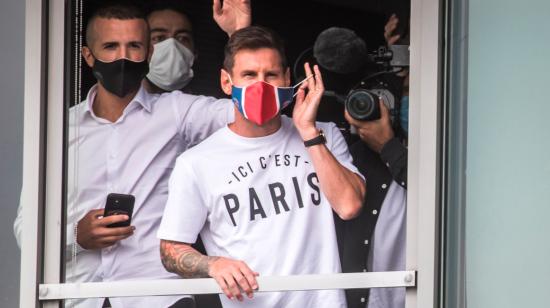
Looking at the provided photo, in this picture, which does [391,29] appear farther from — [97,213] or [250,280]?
[97,213]

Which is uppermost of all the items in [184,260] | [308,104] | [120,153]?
[308,104]

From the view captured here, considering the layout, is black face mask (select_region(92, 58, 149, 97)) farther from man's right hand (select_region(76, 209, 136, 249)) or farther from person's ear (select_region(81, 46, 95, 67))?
man's right hand (select_region(76, 209, 136, 249))

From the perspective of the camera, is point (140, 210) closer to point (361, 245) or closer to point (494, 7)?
point (361, 245)

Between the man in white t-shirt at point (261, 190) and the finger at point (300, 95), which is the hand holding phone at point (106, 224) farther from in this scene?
the finger at point (300, 95)

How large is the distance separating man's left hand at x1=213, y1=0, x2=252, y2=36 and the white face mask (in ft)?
0.68

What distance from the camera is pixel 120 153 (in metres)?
6.98

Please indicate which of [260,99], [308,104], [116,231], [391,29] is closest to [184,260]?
[116,231]

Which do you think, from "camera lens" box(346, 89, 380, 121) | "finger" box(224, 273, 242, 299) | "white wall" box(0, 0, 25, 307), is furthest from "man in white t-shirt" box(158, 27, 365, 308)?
"white wall" box(0, 0, 25, 307)

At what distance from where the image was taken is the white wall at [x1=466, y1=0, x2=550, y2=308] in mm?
7023

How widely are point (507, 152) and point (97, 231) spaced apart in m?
1.94

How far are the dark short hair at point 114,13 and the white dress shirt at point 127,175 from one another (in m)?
0.28

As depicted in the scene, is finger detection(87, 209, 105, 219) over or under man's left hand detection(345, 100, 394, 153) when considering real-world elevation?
under

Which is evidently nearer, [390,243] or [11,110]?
[11,110]

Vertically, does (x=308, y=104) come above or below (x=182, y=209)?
above
